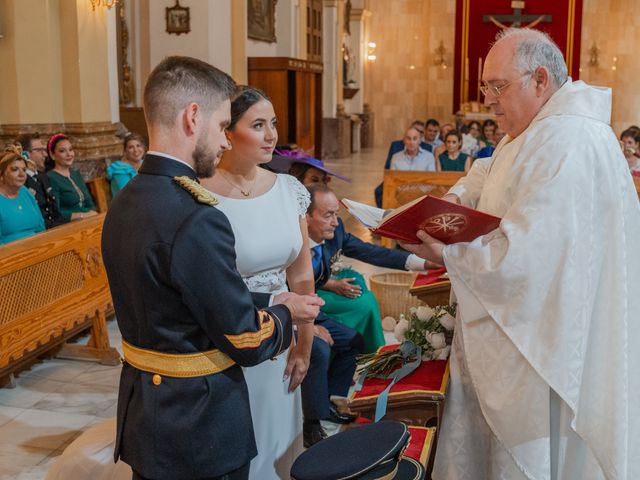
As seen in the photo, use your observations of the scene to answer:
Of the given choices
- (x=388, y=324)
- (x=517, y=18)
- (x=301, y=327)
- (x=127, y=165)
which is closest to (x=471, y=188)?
(x=301, y=327)

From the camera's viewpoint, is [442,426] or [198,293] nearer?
[198,293]

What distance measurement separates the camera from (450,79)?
24766mm

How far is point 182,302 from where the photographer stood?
2119 mm

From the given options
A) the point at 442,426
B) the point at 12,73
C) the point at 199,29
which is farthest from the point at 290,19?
the point at 442,426

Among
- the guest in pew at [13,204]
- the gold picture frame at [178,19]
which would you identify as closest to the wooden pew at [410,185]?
the guest in pew at [13,204]

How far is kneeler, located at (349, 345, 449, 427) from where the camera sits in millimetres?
3199

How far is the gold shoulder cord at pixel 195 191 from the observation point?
2.10 meters

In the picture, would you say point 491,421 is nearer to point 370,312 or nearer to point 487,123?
point 370,312

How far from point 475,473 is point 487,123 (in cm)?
1016

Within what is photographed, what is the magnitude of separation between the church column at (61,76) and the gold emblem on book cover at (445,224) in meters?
6.33

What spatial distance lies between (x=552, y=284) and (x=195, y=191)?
1.32 metres

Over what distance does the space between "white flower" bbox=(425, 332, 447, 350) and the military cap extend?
1.03 meters

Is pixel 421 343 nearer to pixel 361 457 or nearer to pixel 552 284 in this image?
pixel 552 284

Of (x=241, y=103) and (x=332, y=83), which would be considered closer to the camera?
(x=241, y=103)
